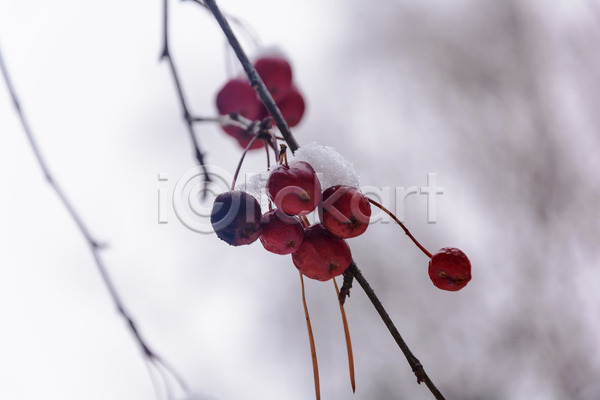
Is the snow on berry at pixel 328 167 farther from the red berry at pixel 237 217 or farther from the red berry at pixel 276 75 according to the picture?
the red berry at pixel 276 75

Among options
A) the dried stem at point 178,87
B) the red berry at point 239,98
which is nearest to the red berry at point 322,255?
the dried stem at point 178,87

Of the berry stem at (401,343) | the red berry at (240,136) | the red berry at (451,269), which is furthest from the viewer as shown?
the red berry at (240,136)

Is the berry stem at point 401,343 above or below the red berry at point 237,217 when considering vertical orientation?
below

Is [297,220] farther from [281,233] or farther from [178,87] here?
[178,87]

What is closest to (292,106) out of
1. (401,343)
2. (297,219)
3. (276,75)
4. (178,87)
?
(276,75)

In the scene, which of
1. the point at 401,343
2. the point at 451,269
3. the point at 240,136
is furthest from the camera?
the point at 240,136

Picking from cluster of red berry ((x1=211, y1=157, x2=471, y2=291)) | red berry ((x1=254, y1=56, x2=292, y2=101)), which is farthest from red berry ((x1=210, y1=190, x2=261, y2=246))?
red berry ((x1=254, y1=56, x2=292, y2=101))

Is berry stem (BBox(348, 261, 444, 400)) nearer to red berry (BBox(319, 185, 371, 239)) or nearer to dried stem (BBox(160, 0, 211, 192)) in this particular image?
red berry (BBox(319, 185, 371, 239))

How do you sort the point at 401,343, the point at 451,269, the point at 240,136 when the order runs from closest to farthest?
the point at 401,343 < the point at 451,269 < the point at 240,136
